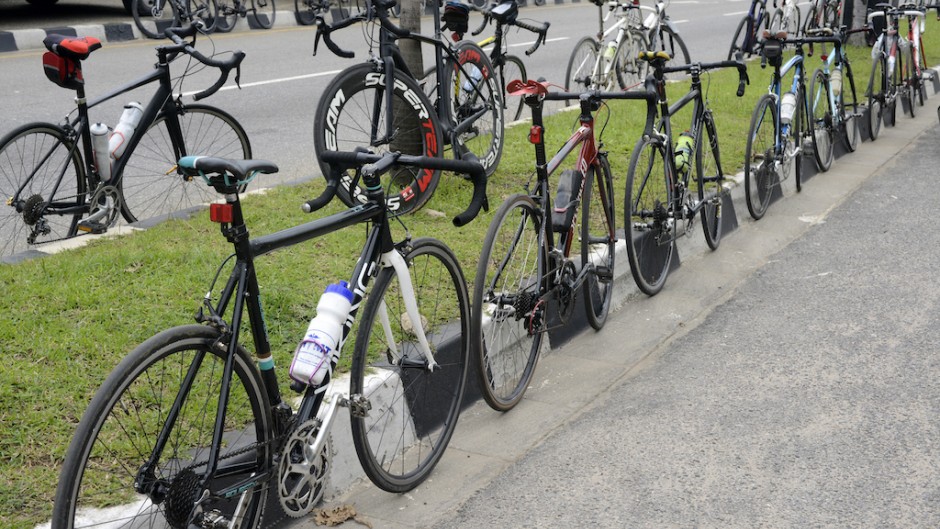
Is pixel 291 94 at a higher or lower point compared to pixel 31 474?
higher

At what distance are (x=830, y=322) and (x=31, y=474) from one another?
365 cm

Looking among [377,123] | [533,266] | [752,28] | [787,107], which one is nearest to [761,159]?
[787,107]

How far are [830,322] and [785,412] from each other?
1116 millimetres

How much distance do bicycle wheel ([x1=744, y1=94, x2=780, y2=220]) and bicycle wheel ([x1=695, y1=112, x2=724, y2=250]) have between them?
0.24m

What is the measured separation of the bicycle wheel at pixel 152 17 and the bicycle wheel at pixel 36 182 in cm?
936

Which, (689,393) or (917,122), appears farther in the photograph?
(917,122)

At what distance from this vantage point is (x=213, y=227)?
552 centimetres

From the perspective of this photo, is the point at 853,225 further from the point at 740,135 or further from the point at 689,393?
the point at 689,393

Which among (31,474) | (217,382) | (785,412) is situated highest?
(217,382)

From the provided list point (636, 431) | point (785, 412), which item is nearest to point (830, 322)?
point (785, 412)

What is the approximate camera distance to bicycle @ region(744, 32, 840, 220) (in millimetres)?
6789

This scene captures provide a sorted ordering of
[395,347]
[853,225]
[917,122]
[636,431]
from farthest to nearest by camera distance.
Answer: [917,122] < [853,225] < [636,431] < [395,347]

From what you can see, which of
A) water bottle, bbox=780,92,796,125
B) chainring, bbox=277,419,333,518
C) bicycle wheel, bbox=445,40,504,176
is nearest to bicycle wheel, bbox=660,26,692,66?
water bottle, bbox=780,92,796,125

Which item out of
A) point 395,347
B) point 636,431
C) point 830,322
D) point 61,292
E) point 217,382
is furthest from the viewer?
point 830,322
